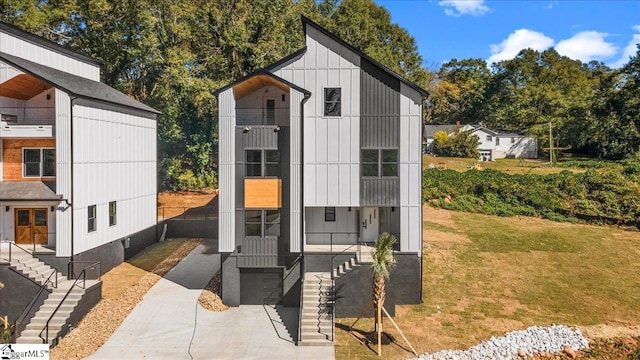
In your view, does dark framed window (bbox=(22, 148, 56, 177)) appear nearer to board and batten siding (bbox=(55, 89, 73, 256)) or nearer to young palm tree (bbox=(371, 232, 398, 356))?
board and batten siding (bbox=(55, 89, 73, 256))

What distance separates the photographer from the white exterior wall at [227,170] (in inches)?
709

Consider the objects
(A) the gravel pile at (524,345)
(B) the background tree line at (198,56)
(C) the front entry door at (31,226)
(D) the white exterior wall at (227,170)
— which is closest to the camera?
(A) the gravel pile at (524,345)

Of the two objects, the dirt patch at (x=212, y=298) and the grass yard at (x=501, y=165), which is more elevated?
the grass yard at (x=501, y=165)

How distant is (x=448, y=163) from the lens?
50.2 meters

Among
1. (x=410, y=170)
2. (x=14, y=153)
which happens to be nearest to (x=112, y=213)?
(x=14, y=153)

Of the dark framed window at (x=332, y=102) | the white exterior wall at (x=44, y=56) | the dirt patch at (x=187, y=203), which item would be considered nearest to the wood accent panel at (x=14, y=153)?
the white exterior wall at (x=44, y=56)

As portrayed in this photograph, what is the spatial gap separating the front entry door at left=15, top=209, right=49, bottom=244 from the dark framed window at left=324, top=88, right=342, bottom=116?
15.0m

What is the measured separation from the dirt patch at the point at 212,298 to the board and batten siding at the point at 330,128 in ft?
19.7

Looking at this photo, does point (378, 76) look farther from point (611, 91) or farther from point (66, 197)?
point (611, 91)

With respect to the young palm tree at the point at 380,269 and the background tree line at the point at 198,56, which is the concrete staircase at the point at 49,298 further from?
the background tree line at the point at 198,56

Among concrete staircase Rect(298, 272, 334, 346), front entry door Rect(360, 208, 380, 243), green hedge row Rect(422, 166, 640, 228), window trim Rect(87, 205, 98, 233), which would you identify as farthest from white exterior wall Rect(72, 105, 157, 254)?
green hedge row Rect(422, 166, 640, 228)

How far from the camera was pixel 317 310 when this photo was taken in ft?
53.5

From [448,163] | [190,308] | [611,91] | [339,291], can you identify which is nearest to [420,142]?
[339,291]

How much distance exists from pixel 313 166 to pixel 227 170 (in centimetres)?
395
